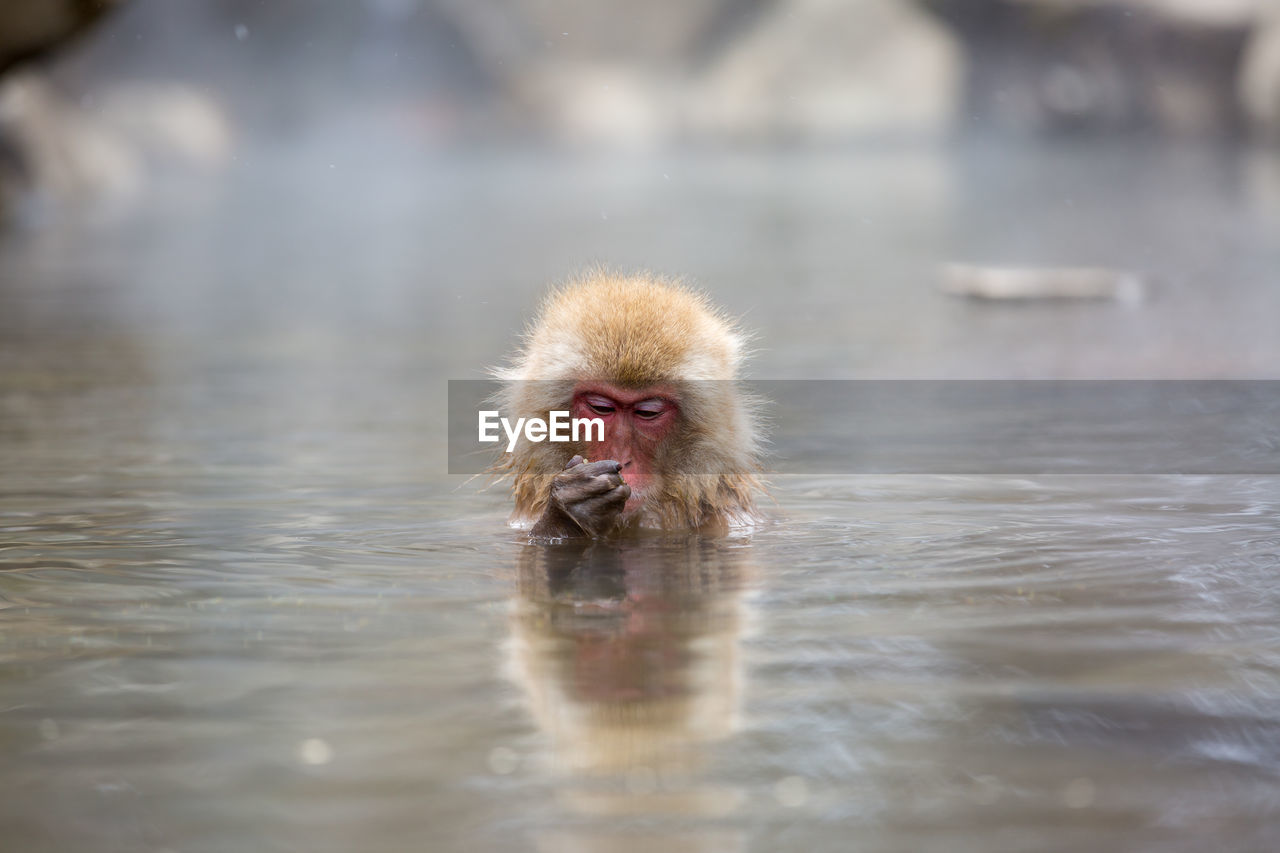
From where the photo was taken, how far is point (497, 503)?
481 centimetres

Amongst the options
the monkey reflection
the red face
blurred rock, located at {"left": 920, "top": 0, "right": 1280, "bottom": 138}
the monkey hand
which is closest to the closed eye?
the red face

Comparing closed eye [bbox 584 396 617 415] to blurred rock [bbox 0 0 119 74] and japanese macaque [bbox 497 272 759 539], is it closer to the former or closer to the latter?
japanese macaque [bbox 497 272 759 539]

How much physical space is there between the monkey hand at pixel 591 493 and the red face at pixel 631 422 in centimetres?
11

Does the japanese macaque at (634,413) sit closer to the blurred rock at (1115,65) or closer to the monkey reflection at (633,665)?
the monkey reflection at (633,665)

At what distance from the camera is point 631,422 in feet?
13.3

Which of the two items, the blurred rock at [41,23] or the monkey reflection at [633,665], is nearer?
the monkey reflection at [633,665]

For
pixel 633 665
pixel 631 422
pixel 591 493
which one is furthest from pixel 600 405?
pixel 633 665

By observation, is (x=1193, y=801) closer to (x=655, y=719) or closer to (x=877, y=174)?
(x=655, y=719)

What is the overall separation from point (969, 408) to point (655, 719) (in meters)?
4.39

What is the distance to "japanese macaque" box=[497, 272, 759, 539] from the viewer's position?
398cm

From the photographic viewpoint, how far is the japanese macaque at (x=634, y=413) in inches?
157

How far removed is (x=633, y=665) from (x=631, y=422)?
1.38 metres

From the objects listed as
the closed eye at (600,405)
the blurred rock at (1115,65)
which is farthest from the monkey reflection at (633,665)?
the blurred rock at (1115,65)

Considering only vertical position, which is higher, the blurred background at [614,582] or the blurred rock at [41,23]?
the blurred rock at [41,23]
